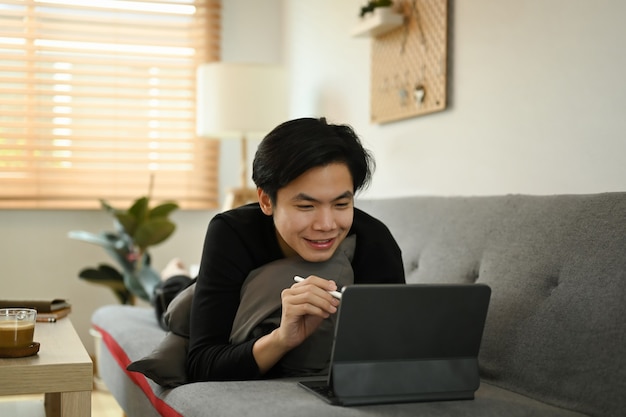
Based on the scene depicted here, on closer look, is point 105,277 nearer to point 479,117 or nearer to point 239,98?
point 239,98

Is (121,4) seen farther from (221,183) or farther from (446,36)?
(446,36)

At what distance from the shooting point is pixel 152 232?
3973 millimetres

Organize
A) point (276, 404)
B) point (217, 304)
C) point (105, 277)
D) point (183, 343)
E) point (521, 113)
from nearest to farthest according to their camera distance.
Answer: point (276, 404) < point (217, 304) < point (183, 343) < point (521, 113) < point (105, 277)

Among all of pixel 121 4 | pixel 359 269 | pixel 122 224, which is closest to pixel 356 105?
pixel 122 224

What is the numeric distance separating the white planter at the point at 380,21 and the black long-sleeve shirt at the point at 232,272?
1370mm

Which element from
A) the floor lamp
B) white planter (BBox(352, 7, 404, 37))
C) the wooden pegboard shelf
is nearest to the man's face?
the wooden pegboard shelf

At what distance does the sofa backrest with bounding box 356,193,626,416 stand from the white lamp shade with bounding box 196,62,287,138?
2.02 metres

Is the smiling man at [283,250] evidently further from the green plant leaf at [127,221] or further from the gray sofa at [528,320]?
the green plant leaf at [127,221]

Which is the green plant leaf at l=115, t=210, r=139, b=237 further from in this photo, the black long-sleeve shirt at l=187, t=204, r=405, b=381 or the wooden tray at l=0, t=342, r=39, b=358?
the black long-sleeve shirt at l=187, t=204, r=405, b=381

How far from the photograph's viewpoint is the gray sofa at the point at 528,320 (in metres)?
1.42

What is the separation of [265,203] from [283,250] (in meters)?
0.13

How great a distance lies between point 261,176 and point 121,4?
10.3 feet

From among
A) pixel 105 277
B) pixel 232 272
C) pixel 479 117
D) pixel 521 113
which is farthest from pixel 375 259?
pixel 105 277

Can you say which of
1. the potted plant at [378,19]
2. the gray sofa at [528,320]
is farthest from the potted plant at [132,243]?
the gray sofa at [528,320]
